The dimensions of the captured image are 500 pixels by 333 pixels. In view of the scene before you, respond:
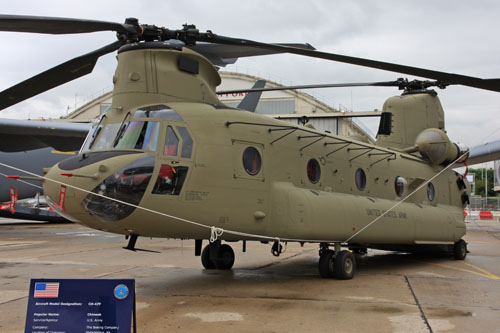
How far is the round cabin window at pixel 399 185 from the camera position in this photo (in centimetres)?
1246

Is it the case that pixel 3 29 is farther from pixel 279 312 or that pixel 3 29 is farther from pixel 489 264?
pixel 489 264

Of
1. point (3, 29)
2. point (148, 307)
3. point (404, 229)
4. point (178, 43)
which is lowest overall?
point (148, 307)

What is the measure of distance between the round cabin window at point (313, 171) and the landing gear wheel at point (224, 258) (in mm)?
2588

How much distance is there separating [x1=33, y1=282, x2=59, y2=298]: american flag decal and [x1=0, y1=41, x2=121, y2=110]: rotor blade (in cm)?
435

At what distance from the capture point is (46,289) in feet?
14.6

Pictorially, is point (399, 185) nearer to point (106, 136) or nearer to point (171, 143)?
point (171, 143)

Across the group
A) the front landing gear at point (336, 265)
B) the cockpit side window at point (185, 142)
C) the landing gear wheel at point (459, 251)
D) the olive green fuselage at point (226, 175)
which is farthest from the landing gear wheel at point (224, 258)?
the landing gear wheel at point (459, 251)

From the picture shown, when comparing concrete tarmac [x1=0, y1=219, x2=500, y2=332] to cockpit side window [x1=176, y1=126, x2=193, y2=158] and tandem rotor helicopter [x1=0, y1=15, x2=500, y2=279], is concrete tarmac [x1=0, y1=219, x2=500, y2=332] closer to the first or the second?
tandem rotor helicopter [x1=0, y1=15, x2=500, y2=279]

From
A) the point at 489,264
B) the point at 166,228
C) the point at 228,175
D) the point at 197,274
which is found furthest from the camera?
the point at 489,264

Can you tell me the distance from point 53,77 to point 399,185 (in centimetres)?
868

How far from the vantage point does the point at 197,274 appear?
398 inches

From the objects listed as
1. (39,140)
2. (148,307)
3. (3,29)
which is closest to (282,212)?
(148,307)

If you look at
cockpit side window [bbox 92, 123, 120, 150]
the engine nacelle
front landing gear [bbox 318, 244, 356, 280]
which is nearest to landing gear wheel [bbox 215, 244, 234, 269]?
front landing gear [bbox 318, 244, 356, 280]

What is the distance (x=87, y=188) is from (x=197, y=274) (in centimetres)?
384
